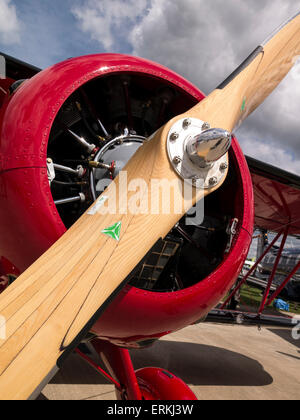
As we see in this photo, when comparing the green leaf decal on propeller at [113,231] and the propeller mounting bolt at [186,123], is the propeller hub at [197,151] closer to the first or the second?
the propeller mounting bolt at [186,123]

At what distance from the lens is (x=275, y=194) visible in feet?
16.7

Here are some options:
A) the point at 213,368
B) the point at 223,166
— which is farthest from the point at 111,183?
the point at 213,368

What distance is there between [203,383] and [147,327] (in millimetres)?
2829

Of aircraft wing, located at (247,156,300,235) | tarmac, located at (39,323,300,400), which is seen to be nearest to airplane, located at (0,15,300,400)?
tarmac, located at (39,323,300,400)

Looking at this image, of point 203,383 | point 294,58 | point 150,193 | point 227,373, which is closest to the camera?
point 150,193

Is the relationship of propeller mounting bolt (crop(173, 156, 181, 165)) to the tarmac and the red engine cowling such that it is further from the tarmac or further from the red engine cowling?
the tarmac

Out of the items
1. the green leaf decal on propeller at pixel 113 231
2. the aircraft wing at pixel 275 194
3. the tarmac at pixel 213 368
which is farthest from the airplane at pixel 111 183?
the aircraft wing at pixel 275 194

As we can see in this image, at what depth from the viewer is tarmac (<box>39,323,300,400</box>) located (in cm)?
332

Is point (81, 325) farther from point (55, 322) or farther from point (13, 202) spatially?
point (13, 202)

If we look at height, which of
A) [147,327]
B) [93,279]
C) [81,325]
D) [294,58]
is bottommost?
[147,327]

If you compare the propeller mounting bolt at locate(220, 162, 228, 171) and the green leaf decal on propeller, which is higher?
the propeller mounting bolt at locate(220, 162, 228, 171)

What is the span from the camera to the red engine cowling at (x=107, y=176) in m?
1.48

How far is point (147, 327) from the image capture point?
168 centimetres

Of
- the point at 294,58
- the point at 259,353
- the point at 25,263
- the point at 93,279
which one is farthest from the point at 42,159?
the point at 259,353
